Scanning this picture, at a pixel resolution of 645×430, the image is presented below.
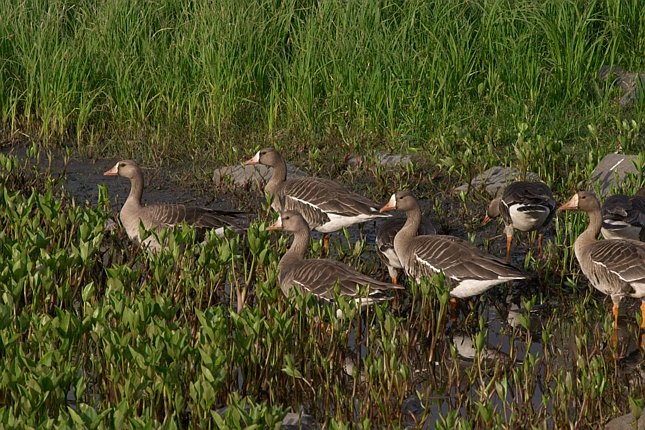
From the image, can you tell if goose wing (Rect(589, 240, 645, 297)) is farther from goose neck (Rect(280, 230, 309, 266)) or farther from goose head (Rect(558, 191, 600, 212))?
goose neck (Rect(280, 230, 309, 266))

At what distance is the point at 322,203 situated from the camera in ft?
35.6

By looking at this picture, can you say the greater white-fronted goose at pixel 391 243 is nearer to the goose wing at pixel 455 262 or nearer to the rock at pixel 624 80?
the goose wing at pixel 455 262

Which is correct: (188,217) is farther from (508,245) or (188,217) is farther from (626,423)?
(626,423)

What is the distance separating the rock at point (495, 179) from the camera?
1189 cm

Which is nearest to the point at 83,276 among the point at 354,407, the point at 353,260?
the point at 353,260

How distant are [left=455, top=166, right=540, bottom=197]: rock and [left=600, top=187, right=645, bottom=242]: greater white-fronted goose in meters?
1.72

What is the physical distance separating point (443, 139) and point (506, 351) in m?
4.33

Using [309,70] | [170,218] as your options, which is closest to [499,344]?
[170,218]

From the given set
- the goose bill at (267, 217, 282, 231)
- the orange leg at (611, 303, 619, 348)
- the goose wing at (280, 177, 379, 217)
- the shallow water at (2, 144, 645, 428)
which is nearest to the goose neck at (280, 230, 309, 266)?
the goose bill at (267, 217, 282, 231)

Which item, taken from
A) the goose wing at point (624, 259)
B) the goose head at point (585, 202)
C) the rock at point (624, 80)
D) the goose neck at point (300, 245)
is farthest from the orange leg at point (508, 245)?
the rock at point (624, 80)

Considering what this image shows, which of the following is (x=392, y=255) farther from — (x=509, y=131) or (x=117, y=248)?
(x=509, y=131)

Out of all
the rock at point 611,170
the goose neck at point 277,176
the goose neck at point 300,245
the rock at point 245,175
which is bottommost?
the rock at point 245,175

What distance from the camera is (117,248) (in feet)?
35.1

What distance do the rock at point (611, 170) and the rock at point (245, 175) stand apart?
122 inches
